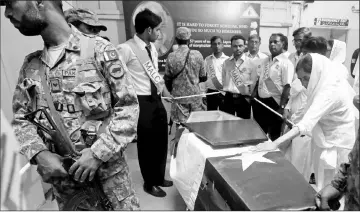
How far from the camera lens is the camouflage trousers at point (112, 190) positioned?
84cm

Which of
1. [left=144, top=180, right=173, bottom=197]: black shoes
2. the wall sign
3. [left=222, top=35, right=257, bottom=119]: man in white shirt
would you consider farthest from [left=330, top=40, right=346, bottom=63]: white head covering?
the wall sign

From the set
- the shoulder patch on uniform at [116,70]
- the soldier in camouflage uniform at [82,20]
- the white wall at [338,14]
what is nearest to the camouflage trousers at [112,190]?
the shoulder patch on uniform at [116,70]

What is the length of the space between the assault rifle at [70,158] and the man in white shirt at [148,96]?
924 mm

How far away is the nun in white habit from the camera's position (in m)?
1.22

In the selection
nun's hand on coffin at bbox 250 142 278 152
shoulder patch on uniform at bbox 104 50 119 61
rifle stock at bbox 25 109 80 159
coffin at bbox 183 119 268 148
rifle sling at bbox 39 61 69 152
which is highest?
shoulder patch on uniform at bbox 104 50 119 61

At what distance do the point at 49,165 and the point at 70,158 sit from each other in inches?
2.6

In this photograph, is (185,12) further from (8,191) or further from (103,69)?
(8,191)

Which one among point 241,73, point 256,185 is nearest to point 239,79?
point 241,73

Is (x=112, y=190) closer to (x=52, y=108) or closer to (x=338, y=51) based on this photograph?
(x=52, y=108)

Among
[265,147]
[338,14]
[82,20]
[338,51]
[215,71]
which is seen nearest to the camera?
[265,147]

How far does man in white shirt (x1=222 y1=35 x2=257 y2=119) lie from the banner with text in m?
1.23

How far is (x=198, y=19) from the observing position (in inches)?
145

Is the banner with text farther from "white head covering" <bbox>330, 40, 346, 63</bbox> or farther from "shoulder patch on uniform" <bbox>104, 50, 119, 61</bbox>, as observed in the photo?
"shoulder patch on uniform" <bbox>104, 50, 119, 61</bbox>

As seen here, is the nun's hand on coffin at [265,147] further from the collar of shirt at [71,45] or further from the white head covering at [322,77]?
the collar of shirt at [71,45]
